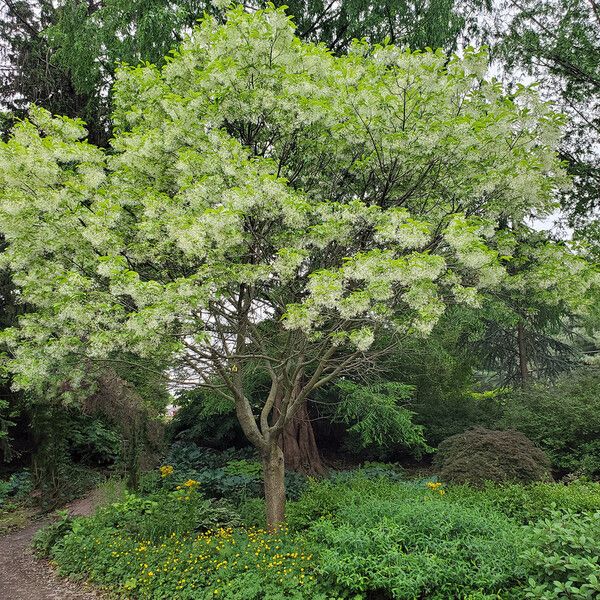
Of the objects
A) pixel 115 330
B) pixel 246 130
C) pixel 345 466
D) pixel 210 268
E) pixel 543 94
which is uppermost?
pixel 543 94

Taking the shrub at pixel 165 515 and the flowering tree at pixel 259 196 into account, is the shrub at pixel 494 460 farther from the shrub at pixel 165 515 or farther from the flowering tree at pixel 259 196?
the shrub at pixel 165 515

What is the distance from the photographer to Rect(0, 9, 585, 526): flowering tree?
4691mm

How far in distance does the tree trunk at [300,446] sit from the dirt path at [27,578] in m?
4.67

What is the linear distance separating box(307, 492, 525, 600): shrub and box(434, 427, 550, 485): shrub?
232 centimetres

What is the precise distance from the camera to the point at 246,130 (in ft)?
19.1

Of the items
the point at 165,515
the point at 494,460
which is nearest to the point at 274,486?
the point at 165,515

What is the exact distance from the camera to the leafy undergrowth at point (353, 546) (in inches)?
148

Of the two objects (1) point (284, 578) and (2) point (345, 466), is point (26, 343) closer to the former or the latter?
(1) point (284, 578)

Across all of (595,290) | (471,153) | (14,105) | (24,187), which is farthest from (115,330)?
(14,105)

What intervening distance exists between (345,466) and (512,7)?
998 centimetres

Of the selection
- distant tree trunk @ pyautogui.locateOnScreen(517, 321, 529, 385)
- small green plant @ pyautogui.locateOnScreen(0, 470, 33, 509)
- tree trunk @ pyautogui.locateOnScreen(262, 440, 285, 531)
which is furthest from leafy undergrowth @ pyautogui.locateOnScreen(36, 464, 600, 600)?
distant tree trunk @ pyautogui.locateOnScreen(517, 321, 529, 385)

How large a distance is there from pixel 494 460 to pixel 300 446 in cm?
449

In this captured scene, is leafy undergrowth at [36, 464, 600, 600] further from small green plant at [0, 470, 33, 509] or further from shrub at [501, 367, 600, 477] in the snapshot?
small green plant at [0, 470, 33, 509]

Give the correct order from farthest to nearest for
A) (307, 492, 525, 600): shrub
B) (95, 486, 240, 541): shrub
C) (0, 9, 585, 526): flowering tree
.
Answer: (95, 486, 240, 541): shrub < (0, 9, 585, 526): flowering tree < (307, 492, 525, 600): shrub
